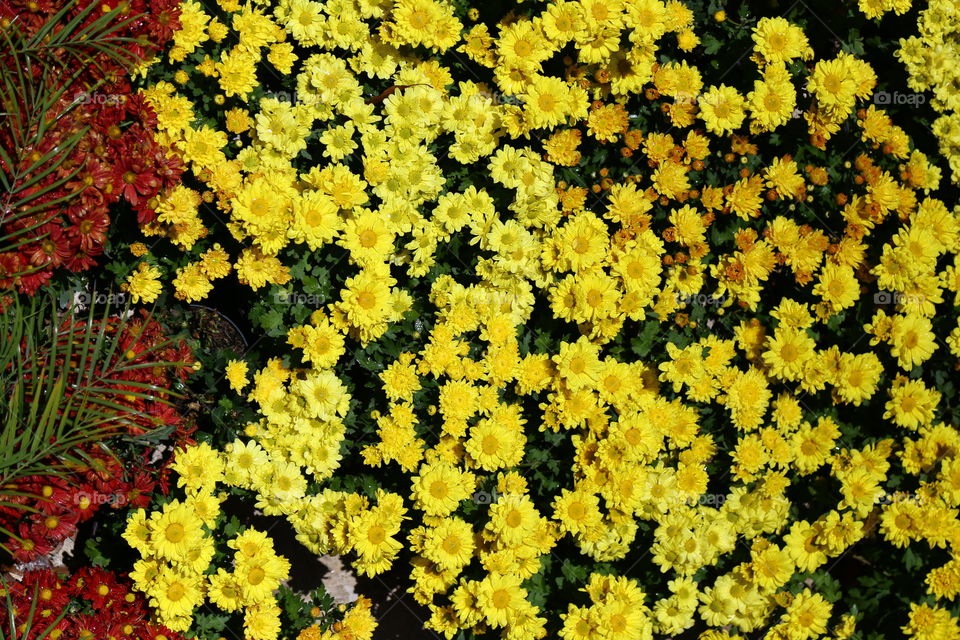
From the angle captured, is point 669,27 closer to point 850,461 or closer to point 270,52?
point 270,52

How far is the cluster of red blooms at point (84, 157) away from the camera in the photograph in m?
3.18

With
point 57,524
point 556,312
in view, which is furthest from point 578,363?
point 57,524

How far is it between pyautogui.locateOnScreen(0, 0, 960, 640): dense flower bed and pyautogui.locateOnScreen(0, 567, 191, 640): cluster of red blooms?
0.10 meters

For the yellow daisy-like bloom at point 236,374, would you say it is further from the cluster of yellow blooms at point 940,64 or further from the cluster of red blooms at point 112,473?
the cluster of yellow blooms at point 940,64

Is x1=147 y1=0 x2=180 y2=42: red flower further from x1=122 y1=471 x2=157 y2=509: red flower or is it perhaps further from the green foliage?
x1=122 y1=471 x2=157 y2=509: red flower

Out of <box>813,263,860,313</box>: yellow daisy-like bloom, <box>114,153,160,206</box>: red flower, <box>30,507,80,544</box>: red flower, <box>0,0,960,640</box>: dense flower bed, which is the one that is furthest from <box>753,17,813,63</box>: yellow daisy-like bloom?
<box>30,507,80,544</box>: red flower

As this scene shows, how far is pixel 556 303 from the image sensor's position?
3773 mm

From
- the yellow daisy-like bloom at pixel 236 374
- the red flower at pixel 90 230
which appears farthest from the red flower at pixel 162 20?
the yellow daisy-like bloom at pixel 236 374

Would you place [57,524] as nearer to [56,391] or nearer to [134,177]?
[56,391]

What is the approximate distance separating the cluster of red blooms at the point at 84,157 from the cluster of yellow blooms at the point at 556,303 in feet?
0.63

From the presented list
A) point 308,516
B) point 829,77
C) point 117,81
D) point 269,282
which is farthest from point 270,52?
point 829,77

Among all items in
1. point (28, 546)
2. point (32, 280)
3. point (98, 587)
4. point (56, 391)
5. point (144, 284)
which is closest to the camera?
point (56, 391)

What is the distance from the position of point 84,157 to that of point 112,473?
3.97 feet

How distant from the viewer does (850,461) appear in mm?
3926
